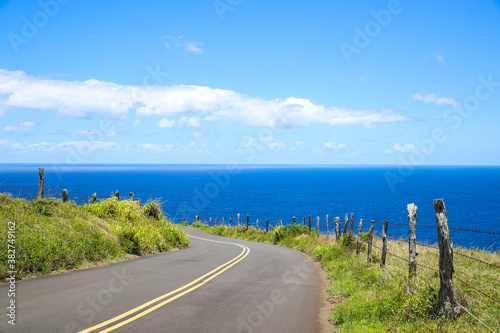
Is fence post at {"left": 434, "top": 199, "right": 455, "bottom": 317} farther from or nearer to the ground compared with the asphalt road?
farther from the ground

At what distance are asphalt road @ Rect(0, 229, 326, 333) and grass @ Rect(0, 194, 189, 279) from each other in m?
0.81

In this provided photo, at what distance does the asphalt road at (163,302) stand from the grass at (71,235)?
0.81 metres

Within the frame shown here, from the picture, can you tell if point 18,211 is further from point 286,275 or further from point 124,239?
point 286,275

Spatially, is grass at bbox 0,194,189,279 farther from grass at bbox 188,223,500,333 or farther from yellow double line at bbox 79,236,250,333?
grass at bbox 188,223,500,333

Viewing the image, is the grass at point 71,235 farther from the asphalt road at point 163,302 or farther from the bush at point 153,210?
the bush at point 153,210

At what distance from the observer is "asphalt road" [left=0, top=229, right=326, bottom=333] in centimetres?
656

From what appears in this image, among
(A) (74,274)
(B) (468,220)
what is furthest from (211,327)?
(B) (468,220)

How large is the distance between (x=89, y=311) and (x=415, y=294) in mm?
6755

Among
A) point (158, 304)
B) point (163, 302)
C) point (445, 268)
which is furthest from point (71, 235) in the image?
point (445, 268)

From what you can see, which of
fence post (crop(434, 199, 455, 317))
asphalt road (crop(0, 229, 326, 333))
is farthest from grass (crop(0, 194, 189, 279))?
fence post (crop(434, 199, 455, 317))

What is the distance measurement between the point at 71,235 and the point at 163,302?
265 inches

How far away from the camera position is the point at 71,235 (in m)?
13.0

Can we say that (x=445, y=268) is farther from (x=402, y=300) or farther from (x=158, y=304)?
(x=158, y=304)

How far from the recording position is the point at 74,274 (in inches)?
430
